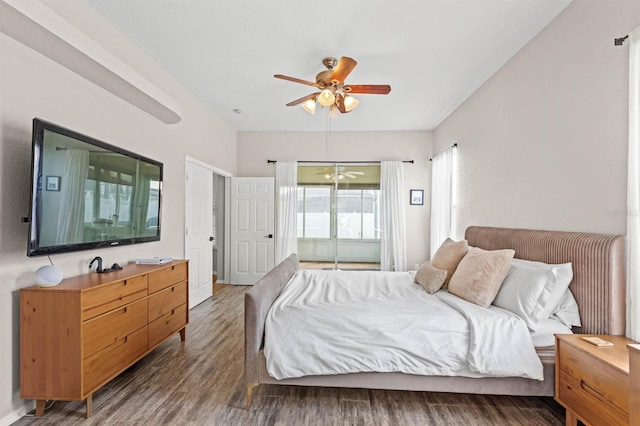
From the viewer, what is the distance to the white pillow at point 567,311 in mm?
2006

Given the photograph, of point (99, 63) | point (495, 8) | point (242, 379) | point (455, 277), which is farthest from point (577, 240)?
point (99, 63)

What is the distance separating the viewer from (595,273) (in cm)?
188

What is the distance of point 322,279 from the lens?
300 cm

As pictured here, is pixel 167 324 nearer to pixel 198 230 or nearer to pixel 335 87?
pixel 198 230

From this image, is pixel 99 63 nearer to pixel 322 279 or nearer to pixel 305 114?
pixel 322 279

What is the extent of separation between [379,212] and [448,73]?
2.84m

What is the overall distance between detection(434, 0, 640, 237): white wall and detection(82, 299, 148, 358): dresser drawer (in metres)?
3.30

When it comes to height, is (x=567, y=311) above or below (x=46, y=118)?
below

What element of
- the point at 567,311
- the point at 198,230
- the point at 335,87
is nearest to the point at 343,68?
the point at 335,87

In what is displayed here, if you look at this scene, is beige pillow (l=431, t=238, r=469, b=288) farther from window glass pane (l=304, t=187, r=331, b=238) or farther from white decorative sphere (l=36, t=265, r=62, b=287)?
window glass pane (l=304, t=187, r=331, b=238)

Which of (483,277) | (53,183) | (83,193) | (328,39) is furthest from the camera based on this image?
(328,39)

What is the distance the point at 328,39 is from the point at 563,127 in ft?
6.71

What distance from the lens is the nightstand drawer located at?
1.45 metres

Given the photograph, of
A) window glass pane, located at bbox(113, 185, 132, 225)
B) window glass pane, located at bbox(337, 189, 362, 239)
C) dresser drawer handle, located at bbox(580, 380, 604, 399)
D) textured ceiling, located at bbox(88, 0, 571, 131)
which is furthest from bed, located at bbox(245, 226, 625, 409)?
window glass pane, located at bbox(337, 189, 362, 239)
